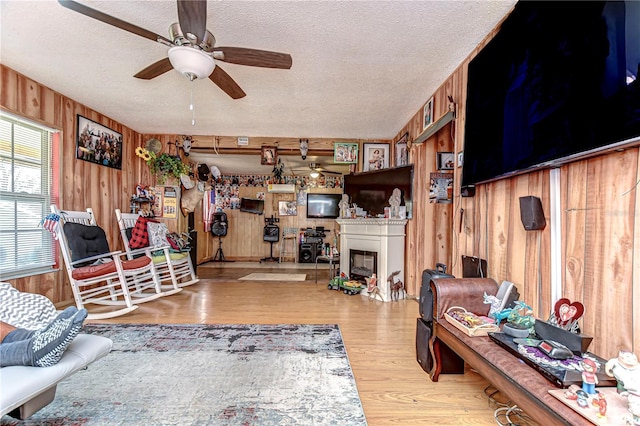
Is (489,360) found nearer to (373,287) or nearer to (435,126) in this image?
(435,126)

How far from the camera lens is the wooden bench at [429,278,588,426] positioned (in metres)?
0.88

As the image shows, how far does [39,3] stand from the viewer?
1721mm

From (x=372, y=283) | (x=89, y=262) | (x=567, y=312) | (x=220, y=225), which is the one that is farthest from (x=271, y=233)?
(x=567, y=312)

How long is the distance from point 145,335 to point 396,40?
3.09 m

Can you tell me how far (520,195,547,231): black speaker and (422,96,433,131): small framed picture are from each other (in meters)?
1.71

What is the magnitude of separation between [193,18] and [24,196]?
2.77 m

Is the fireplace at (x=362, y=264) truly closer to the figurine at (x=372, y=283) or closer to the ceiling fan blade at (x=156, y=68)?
the figurine at (x=372, y=283)

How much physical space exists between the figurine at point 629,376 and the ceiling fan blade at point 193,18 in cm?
226

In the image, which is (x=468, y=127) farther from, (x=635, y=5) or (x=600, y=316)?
(x=600, y=316)

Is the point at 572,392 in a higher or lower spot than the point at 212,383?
higher

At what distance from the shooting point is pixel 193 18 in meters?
1.48

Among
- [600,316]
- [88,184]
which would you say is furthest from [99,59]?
[600,316]

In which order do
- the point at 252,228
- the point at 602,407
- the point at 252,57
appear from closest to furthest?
the point at 602,407 < the point at 252,57 < the point at 252,228

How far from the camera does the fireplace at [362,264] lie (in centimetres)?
386
